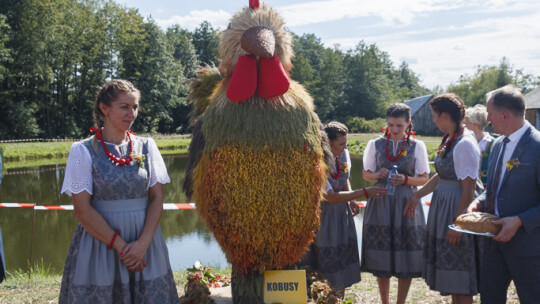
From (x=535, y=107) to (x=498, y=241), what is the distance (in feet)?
109

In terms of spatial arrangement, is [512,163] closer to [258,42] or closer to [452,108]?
[452,108]

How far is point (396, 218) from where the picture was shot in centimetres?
362

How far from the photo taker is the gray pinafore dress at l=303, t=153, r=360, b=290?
3.55 m

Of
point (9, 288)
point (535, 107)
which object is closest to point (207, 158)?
point (9, 288)

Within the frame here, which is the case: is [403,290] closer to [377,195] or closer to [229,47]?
[377,195]

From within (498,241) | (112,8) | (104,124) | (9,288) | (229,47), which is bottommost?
(9,288)

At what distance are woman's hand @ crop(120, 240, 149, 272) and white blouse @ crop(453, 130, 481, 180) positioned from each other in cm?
218

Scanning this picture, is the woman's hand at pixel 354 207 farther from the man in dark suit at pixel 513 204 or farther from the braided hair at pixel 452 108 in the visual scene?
the man in dark suit at pixel 513 204

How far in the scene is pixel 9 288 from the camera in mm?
4328

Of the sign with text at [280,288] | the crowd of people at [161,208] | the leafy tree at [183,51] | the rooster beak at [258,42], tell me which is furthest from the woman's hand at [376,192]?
the leafy tree at [183,51]

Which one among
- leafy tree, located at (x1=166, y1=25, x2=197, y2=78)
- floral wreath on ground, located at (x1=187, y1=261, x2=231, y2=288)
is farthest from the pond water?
leafy tree, located at (x1=166, y1=25, x2=197, y2=78)

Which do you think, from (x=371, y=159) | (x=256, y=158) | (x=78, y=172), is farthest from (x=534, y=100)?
(x=78, y=172)

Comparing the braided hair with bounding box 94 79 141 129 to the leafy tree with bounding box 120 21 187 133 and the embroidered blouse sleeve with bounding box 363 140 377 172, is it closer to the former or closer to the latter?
the embroidered blouse sleeve with bounding box 363 140 377 172

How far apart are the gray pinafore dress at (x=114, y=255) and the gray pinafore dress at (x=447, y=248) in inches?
75.8
